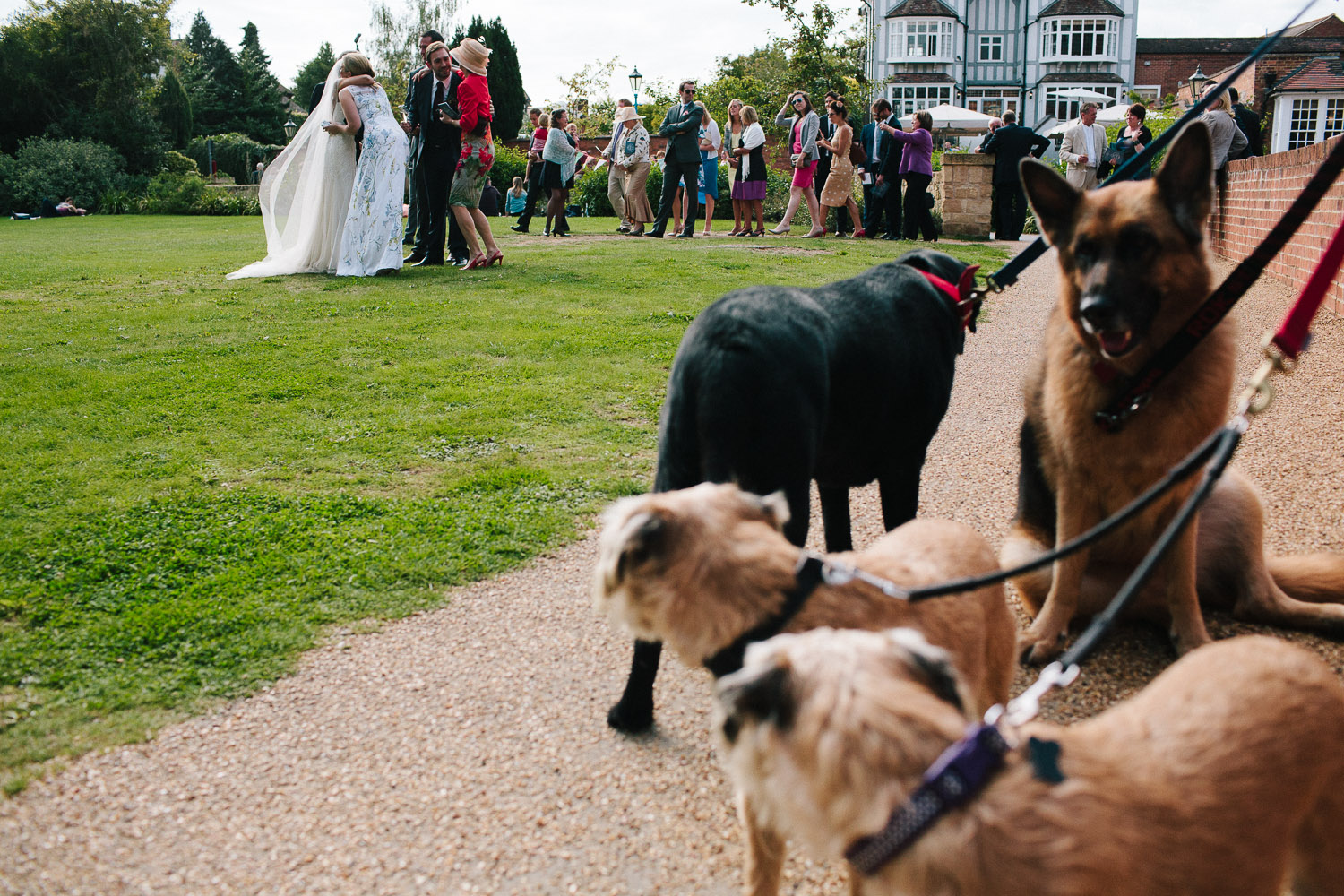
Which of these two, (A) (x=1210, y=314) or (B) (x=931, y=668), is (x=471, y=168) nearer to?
(A) (x=1210, y=314)

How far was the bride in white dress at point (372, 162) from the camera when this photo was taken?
41.1 feet

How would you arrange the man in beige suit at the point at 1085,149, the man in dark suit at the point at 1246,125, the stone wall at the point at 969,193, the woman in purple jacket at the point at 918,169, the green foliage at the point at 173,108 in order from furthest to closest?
the green foliage at the point at 173,108
the stone wall at the point at 969,193
the man in beige suit at the point at 1085,149
the woman in purple jacket at the point at 918,169
the man in dark suit at the point at 1246,125

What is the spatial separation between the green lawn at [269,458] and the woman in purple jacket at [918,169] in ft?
21.5

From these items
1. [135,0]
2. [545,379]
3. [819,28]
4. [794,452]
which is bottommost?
[545,379]

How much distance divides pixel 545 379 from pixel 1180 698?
267 inches

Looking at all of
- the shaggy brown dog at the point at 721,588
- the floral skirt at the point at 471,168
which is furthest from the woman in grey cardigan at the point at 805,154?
the shaggy brown dog at the point at 721,588

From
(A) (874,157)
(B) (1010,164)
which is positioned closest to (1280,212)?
(B) (1010,164)

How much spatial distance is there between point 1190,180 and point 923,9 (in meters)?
79.4

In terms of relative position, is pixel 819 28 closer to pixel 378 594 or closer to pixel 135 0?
pixel 135 0

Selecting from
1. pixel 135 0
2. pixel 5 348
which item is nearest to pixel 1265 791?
pixel 5 348

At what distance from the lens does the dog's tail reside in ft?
12.6

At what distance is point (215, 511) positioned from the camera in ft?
17.3

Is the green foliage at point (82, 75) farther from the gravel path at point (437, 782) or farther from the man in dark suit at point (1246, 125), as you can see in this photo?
the gravel path at point (437, 782)

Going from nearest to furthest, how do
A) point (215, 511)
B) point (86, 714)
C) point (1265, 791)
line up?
1. point (1265, 791)
2. point (86, 714)
3. point (215, 511)
